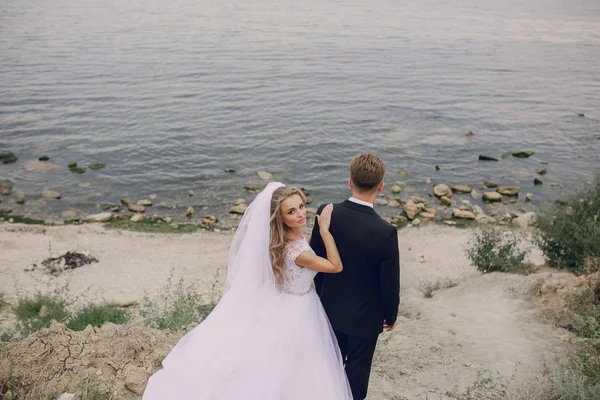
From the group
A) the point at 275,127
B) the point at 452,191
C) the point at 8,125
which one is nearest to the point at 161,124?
the point at 275,127

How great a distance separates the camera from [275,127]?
26.8m

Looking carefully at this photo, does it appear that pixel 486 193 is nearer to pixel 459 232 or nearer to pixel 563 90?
pixel 459 232

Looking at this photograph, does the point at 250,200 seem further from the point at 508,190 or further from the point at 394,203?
the point at 508,190

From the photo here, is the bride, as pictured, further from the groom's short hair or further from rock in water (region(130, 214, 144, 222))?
rock in water (region(130, 214, 144, 222))

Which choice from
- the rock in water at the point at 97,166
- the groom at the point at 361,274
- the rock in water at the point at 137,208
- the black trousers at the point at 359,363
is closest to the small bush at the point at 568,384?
the black trousers at the point at 359,363

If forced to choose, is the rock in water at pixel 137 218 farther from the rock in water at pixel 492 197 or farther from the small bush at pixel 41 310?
the rock in water at pixel 492 197

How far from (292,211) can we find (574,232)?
861cm

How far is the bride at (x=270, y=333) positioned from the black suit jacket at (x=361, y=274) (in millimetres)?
117

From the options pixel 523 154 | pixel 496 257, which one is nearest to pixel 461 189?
pixel 523 154

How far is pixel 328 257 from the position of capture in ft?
15.0

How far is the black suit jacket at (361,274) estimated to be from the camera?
443 centimetres

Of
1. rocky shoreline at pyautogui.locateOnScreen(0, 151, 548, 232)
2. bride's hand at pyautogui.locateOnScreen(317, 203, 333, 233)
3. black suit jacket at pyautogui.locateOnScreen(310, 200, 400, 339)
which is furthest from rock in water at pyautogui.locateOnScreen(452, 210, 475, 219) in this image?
bride's hand at pyautogui.locateOnScreen(317, 203, 333, 233)

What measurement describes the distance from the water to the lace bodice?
567 inches

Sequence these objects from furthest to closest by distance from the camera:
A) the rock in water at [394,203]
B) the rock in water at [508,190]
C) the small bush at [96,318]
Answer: the rock in water at [508,190]
the rock in water at [394,203]
the small bush at [96,318]
